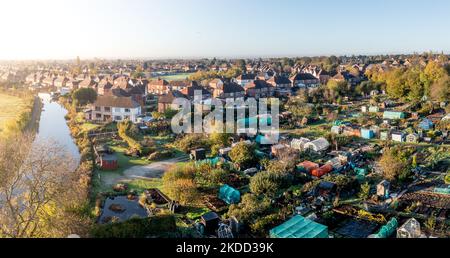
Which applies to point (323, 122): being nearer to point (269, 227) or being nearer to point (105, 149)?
point (105, 149)

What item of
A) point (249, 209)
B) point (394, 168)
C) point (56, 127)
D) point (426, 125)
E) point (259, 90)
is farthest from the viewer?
point (259, 90)

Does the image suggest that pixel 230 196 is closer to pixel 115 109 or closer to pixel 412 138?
pixel 412 138

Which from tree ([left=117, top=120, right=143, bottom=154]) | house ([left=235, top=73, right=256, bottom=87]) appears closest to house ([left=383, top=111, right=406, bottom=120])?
tree ([left=117, top=120, right=143, bottom=154])

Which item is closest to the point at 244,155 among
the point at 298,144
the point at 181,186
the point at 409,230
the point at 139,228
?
the point at 298,144

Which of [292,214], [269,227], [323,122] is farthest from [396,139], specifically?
[269,227]

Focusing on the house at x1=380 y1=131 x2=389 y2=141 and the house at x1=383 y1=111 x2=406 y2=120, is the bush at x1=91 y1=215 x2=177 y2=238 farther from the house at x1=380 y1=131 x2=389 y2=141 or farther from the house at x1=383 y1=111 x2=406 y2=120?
the house at x1=383 y1=111 x2=406 y2=120

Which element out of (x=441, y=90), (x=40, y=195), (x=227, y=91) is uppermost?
(x=441, y=90)
